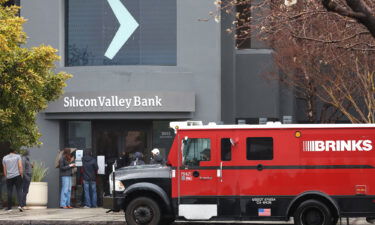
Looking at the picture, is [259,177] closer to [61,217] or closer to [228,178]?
[228,178]

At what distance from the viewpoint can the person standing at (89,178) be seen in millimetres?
23016

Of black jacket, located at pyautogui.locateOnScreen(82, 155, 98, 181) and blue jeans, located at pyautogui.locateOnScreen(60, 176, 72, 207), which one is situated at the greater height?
black jacket, located at pyautogui.locateOnScreen(82, 155, 98, 181)

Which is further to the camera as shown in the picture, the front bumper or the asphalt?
the asphalt

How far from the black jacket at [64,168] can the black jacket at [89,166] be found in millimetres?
454

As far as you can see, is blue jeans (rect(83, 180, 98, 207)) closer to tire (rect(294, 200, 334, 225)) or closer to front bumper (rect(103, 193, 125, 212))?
front bumper (rect(103, 193, 125, 212))

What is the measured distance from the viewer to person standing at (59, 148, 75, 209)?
2305 cm

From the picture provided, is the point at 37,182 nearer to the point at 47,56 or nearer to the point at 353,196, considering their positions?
the point at 47,56

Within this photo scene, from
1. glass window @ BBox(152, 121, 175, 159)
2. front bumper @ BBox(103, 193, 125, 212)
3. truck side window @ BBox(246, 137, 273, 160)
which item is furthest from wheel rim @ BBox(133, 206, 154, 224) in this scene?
glass window @ BBox(152, 121, 175, 159)

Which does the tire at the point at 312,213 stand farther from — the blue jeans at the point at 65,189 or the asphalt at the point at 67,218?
the blue jeans at the point at 65,189

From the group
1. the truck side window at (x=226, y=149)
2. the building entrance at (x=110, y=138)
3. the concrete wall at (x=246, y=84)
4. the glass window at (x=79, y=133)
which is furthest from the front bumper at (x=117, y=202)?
the concrete wall at (x=246, y=84)

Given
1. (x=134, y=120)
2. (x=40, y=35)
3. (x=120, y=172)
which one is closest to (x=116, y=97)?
(x=134, y=120)

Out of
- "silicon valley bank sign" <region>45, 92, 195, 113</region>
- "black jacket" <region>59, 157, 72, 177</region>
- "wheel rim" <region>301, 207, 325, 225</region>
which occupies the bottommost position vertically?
"wheel rim" <region>301, 207, 325, 225</region>

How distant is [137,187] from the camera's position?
52.5 ft

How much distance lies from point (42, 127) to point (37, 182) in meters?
2.14
